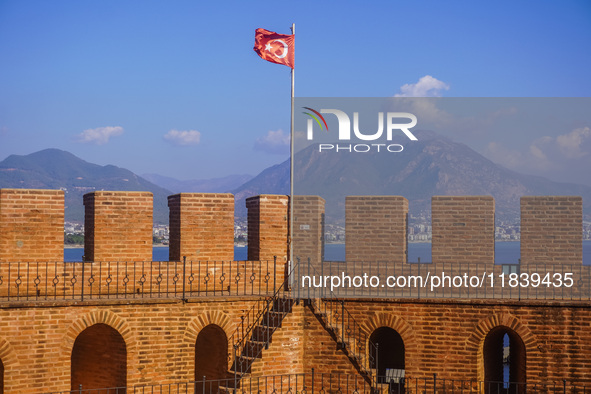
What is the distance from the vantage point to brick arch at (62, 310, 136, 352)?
14.1 meters

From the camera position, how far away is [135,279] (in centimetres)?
1547

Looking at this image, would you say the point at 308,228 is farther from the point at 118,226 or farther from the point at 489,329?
the point at 489,329

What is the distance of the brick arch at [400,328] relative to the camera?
1528 cm

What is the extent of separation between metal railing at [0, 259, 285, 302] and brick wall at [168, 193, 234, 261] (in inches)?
9.3

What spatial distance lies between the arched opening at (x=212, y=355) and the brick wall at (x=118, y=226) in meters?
2.17

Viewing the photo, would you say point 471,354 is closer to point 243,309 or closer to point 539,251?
point 539,251

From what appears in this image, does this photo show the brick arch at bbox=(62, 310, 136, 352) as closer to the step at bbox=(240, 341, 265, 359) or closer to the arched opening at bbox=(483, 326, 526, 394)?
the step at bbox=(240, 341, 265, 359)

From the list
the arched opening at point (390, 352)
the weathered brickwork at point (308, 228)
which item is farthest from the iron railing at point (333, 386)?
the arched opening at point (390, 352)

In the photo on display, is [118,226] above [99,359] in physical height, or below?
above

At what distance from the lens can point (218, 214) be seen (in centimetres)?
1606

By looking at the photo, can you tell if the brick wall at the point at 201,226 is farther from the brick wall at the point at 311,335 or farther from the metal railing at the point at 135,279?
the brick wall at the point at 311,335

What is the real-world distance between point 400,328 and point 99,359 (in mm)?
5761

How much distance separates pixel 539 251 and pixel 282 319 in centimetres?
537

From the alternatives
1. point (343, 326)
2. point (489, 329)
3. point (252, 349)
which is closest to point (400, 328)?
point (343, 326)
